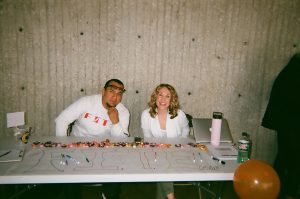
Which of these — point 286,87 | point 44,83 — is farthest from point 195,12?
point 44,83

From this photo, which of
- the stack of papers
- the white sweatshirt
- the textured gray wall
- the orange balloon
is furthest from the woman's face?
the stack of papers

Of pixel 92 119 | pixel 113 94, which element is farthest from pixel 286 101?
pixel 92 119

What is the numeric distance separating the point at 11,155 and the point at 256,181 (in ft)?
5.70

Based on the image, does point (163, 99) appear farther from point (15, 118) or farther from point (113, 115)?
point (15, 118)

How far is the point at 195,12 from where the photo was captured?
11.0 feet

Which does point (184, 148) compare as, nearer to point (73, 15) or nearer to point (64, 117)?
point (64, 117)

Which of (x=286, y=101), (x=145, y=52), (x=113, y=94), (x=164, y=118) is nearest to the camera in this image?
(x=113, y=94)

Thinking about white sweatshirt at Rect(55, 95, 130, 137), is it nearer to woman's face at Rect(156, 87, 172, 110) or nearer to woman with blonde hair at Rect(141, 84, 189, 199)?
woman with blonde hair at Rect(141, 84, 189, 199)

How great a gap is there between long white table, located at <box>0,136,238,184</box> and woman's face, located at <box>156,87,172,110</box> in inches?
27.4

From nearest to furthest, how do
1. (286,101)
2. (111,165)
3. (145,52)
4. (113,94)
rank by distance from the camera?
(111,165) → (113,94) → (286,101) → (145,52)

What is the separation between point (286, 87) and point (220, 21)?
4.04ft

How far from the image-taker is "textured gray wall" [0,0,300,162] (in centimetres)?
320

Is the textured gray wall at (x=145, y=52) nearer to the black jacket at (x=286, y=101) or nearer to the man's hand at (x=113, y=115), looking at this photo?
the black jacket at (x=286, y=101)

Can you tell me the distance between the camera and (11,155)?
73.4 inches
